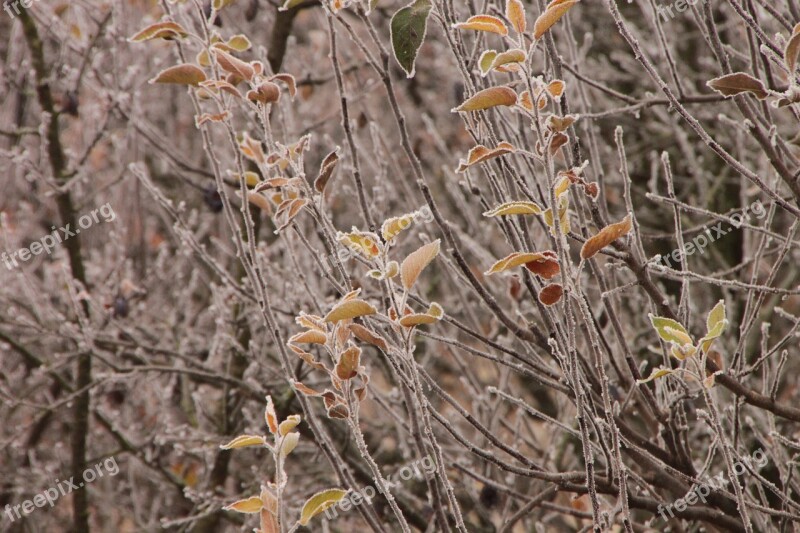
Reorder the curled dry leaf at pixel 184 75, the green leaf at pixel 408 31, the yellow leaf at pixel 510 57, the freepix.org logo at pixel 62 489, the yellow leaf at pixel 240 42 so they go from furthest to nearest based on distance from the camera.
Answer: the freepix.org logo at pixel 62 489 < the yellow leaf at pixel 240 42 < the curled dry leaf at pixel 184 75 < the green leaf at pixel 408 31 < the yellow leaf at pixel 510 57

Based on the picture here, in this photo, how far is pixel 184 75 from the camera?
6.99 ft

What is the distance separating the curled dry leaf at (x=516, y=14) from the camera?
172cm

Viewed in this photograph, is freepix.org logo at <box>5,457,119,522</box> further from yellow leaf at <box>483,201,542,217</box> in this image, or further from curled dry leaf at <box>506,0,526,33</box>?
curled dry leaf at <box>506,0,526,33</box>

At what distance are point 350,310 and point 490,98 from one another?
0.52m

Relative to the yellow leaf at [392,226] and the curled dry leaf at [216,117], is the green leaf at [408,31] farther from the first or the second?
the curled dry leaf at [216,117]

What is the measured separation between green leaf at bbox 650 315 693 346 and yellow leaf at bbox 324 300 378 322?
62cm

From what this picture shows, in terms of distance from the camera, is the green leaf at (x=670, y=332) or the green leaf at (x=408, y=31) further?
the green leaf at (x=408, y=31)

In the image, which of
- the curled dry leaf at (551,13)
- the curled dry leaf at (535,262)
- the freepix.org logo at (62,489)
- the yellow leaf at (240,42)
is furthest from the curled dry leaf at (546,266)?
the freepix.org logo at (62,489)

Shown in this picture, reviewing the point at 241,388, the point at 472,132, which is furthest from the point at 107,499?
the point at 472,132

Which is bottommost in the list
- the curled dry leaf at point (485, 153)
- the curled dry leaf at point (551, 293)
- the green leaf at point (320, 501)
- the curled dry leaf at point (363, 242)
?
the green leaf at point (320, 501)

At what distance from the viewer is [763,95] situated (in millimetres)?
1820

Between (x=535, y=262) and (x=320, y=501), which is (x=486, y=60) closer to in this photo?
(x=535, y=262)

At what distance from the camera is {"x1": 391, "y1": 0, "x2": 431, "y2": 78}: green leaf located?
6.24 ft

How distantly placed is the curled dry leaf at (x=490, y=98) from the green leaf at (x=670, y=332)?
1.86 ft
